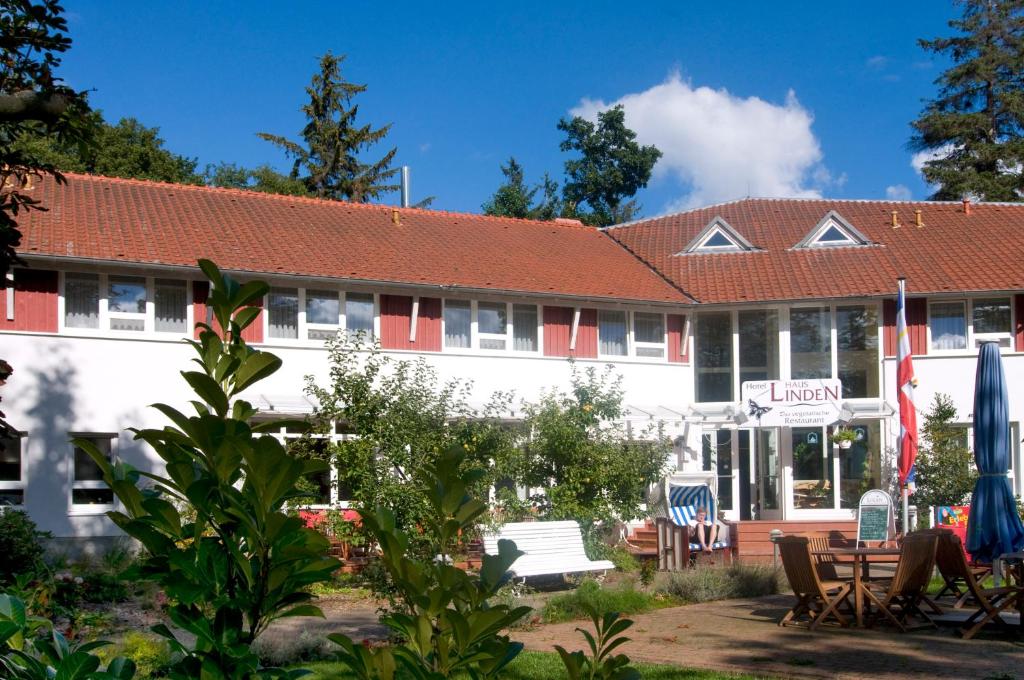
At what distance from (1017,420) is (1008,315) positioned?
8.20 feet

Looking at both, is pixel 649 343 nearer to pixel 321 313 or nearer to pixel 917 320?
pixel 917 320

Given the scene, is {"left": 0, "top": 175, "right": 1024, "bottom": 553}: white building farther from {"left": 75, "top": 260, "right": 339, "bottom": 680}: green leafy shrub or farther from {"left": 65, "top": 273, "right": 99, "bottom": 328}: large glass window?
{"left": 75, "top": 260, "right": 339, "bottom": 680}: green leafy shrub

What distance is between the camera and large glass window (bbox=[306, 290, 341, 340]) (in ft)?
76.4

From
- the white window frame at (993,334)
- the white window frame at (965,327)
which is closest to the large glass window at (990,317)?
the white window frame at (993,334)

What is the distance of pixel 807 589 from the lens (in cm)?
1218

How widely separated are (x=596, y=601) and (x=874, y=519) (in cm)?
789

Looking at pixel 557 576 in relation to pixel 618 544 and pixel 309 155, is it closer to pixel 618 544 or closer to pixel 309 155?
pixel 618 544

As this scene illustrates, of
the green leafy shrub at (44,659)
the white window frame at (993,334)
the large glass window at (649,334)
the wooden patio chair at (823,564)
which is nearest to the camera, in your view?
the green leafy shrub at (44,659)

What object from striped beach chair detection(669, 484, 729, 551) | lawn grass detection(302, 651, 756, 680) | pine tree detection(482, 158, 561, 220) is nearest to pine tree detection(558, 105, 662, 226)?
pine tree detection(482, 158, 561, 220)

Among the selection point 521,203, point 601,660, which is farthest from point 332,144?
point 601,660

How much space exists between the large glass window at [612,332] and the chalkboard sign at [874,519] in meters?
8.58

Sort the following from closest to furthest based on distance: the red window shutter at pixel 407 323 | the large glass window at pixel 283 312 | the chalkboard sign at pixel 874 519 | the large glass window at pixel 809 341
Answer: the chalkboard sign at pixel 874 519, the large glass window at pixel 283 312, the red window shutter at pixel 407 323, the large glass window at pixel 809 341

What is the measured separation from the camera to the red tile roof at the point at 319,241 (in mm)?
22297

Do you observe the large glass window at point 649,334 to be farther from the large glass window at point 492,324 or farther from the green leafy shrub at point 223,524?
the green leafy shrub at point 223,524
